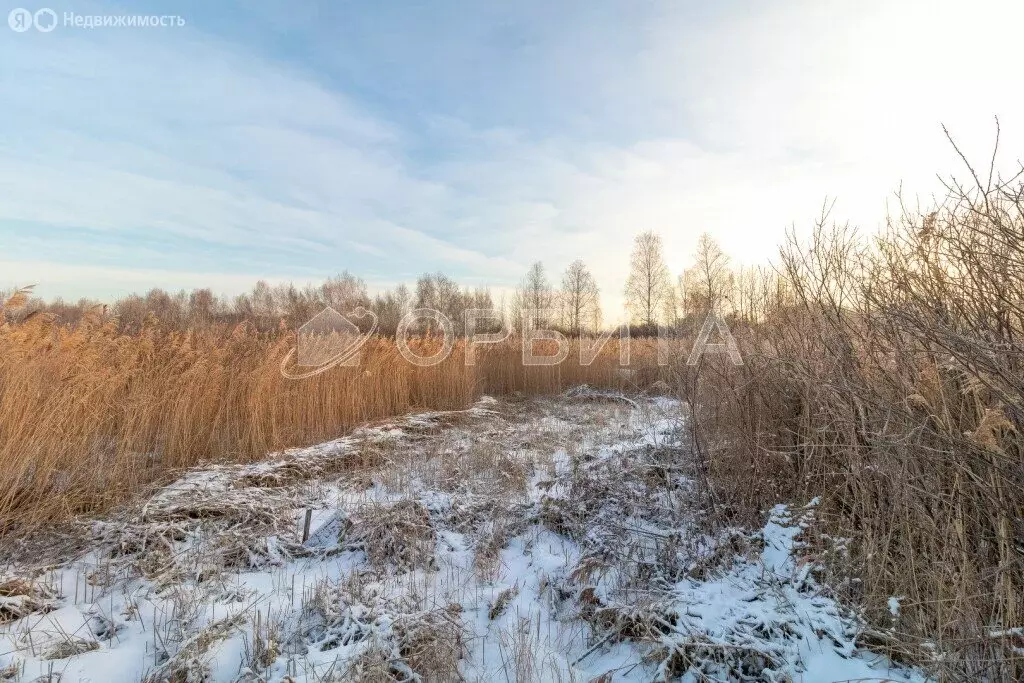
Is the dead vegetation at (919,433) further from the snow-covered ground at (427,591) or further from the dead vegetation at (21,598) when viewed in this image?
the dead vegetation at (21,598)

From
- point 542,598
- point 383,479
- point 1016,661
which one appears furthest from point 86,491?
point 1016,661

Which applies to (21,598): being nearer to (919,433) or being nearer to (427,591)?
(427,591)

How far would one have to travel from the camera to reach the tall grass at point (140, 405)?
130 inches

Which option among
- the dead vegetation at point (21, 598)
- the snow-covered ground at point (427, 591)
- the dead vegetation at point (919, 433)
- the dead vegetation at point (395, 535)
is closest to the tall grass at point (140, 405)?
the snow-covered ground at point (427, 591)

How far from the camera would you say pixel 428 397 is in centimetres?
861

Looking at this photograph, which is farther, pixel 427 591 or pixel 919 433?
pixel 427 591

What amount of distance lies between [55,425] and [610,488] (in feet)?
14.1

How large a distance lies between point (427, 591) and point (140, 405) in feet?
11.7

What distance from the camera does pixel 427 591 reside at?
104 inches

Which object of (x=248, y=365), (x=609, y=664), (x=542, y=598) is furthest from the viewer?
(x=248, y=365)

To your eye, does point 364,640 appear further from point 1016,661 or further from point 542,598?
point 1016,661

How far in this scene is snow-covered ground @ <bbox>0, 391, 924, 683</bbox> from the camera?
6.72 ft

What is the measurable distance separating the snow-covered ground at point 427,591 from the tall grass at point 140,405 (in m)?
0.53

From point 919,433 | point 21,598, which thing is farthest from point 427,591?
point 919,433
